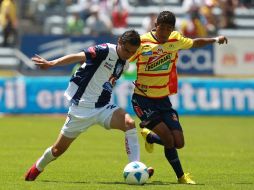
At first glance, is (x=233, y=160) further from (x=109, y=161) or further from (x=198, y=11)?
(x=198, y=11)

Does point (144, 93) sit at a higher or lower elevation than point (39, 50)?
higher

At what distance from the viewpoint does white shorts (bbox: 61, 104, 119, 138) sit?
11.2m

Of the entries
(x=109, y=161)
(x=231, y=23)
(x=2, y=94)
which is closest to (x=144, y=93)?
(x=109, y=161)

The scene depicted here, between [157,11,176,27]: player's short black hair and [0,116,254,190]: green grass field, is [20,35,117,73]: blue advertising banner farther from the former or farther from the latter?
[157,11,176,27]: player's short black hair

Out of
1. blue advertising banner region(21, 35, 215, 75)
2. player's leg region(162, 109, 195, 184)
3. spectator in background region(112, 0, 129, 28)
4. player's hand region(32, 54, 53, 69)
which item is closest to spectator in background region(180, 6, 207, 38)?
blue advertising banner region(21, 35, 215, 75)

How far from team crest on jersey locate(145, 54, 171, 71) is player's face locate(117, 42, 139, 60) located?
717 mm

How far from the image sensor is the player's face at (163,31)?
11.5 metres

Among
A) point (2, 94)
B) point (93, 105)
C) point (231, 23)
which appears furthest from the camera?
point (231, 23)

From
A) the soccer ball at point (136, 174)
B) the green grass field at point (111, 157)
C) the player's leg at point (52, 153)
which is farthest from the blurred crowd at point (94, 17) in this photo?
the soccer ball at point (136, 174)

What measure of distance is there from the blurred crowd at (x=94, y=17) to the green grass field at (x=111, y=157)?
4934 millimetres

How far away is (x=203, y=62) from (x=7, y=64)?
A: 7275 millimetres

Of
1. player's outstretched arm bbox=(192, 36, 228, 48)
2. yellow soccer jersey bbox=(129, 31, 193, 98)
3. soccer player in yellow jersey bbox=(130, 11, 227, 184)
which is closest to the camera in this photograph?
soccer player in yellow jersey bbox=(130, 11, 227, 184)

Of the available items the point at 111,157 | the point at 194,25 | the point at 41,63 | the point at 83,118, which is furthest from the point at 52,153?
the point at 194,25

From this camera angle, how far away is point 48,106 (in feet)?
86.7
